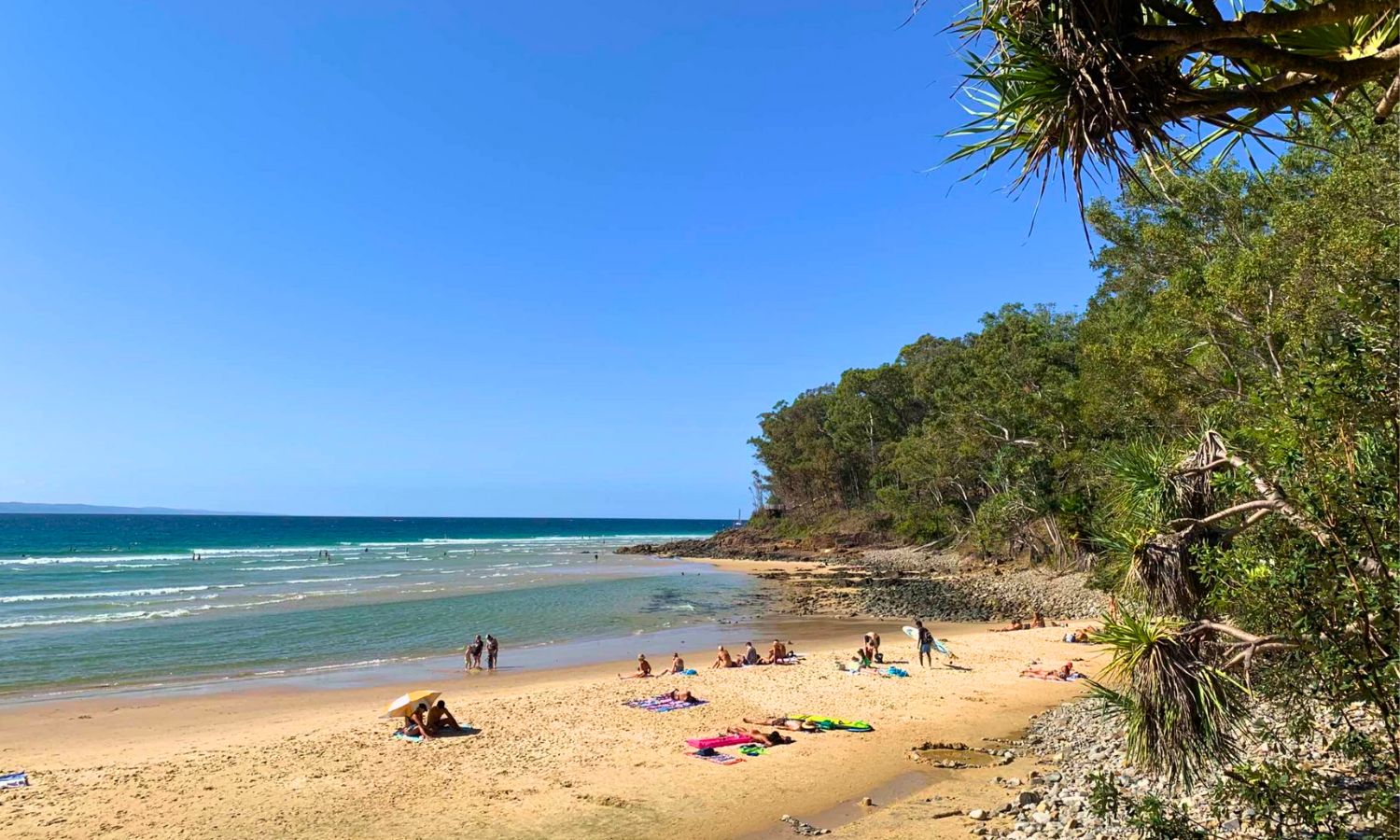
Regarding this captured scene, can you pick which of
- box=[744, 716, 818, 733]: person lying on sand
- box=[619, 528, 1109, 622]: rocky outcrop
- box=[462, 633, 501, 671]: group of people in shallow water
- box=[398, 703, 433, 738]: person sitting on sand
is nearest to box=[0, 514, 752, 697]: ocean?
box=[462, 633, 501, 671]: group of people in shallow water

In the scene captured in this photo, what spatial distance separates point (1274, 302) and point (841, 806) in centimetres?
1152

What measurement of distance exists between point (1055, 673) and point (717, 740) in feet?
28.7

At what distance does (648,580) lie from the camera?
46.8 m

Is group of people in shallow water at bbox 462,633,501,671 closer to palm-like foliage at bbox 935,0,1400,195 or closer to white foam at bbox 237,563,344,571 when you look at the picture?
palm-like foliage at bbox 935,0,1400,195

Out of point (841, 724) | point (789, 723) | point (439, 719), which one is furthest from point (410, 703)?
point (841, 724)

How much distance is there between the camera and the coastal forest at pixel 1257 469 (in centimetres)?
364

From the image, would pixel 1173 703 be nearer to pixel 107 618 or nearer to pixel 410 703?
pixel 410 703

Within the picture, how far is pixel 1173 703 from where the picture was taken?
3.82 metres

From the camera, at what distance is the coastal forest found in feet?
11.9

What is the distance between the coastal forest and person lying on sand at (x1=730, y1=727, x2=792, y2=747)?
4756 mm

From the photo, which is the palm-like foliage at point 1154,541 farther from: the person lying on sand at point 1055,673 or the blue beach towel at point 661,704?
the person lying on sand at point 1055,673

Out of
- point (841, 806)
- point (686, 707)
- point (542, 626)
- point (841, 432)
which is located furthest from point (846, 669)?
point (841, 432)

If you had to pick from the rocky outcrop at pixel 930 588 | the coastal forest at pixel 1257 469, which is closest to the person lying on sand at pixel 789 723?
the coastal forest at pixel 1257 469

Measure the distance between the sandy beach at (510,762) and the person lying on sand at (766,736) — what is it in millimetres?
259
